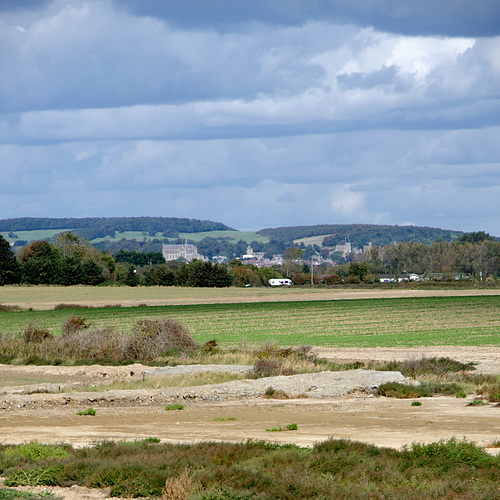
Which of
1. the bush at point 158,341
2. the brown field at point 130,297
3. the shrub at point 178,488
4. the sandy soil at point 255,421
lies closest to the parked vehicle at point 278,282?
the brown field at point 130,297

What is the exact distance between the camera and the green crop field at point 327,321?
48.9m

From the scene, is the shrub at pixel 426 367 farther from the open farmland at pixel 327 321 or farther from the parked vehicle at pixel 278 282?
the parked vehicle at pixel 278 282

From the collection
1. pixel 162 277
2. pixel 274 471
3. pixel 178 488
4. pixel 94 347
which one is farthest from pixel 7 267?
pixel 178 488

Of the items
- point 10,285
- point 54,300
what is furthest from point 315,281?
point 54,300

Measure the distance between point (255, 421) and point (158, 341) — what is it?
18.3 metres

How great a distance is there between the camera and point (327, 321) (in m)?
65.8

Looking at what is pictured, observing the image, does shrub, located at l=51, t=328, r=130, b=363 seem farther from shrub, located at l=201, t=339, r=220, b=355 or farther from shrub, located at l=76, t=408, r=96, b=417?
shrub, located at l=76, t=408, r=96, b=417

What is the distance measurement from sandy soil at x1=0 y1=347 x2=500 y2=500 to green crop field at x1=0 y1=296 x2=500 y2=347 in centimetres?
1689

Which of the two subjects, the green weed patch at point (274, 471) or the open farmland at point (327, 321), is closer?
the green weed patch at point (274, 471)

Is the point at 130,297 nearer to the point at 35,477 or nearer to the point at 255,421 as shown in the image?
the point at 255,421

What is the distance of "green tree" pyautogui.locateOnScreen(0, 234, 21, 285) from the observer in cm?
14311

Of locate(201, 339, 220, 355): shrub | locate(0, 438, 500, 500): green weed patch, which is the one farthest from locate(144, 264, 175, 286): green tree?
locate(0, 438, 500, 500): green weed patch

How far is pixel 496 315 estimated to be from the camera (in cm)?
6850

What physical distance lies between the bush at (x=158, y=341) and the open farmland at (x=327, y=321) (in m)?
4.56
